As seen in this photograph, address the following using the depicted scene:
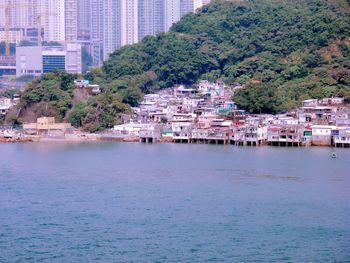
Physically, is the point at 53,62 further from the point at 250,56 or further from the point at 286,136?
the point at 286,136

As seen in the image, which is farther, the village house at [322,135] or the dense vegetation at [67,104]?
the dense vegetation at [67,104]

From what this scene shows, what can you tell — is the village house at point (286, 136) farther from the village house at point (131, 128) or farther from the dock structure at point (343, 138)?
the village house at point (131, 128)

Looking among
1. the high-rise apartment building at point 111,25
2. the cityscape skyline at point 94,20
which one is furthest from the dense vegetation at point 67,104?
the high-rise apartment building at point 111,25

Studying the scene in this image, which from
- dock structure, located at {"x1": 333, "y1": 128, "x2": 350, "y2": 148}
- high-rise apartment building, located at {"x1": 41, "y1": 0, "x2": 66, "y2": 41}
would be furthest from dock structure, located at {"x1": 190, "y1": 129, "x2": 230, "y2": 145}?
high-rise apartment building, located at {"x1": 41, "y1": 0, "x2": 66, "y2": 41}

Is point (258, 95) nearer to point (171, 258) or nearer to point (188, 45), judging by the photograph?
point (188, 45)

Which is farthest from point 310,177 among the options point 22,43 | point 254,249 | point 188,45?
point 22,43

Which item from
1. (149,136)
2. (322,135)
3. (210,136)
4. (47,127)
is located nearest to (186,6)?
(47,127)
